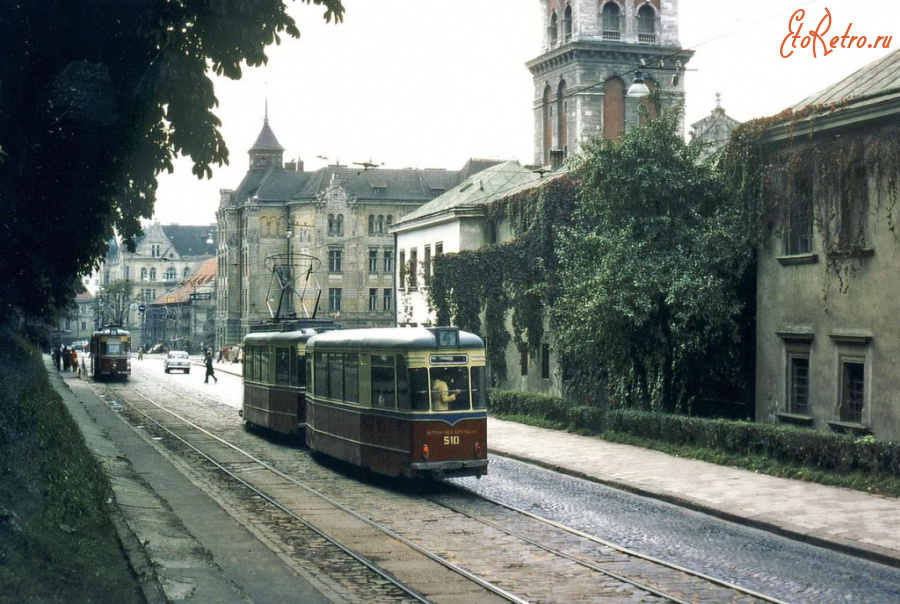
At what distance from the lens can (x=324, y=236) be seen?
102m

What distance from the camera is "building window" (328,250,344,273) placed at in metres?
102

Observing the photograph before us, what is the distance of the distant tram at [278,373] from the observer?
89.6 feet

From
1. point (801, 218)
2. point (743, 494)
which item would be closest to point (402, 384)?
point (743, 494)

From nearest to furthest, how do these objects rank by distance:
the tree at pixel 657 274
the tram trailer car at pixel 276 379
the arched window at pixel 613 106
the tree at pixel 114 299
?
1. the tree at pixel 657 274
2. the tram trailer car at pixel 276 379
3. the arched window at pixel 613 106
4. the tree at pixel 114 299

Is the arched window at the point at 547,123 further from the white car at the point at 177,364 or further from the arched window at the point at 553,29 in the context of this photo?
the white car at the point at 177,364

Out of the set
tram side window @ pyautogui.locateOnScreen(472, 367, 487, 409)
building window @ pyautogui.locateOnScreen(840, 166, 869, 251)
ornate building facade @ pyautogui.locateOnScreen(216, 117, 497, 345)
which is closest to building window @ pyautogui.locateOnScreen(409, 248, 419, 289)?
building window @ pyautogui.locateOnScreen(840, 166, 869, 251)

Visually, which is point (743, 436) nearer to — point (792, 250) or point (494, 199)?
point (792, 250)

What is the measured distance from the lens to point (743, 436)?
22562 mm

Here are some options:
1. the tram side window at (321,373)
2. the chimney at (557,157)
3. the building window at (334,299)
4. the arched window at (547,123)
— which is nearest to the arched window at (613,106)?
the arched window at (547,123)

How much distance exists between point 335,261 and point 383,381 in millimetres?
83391

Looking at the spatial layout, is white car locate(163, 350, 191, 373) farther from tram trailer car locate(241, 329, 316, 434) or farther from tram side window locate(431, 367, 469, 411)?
tram side window locate(431, 367, 469, 411)

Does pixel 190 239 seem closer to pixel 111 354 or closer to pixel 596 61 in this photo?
pixel 111 354

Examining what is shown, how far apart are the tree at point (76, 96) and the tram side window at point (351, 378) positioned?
17.6ft

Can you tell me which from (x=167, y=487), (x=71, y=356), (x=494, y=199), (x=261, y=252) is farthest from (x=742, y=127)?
(x=261, y=252)
